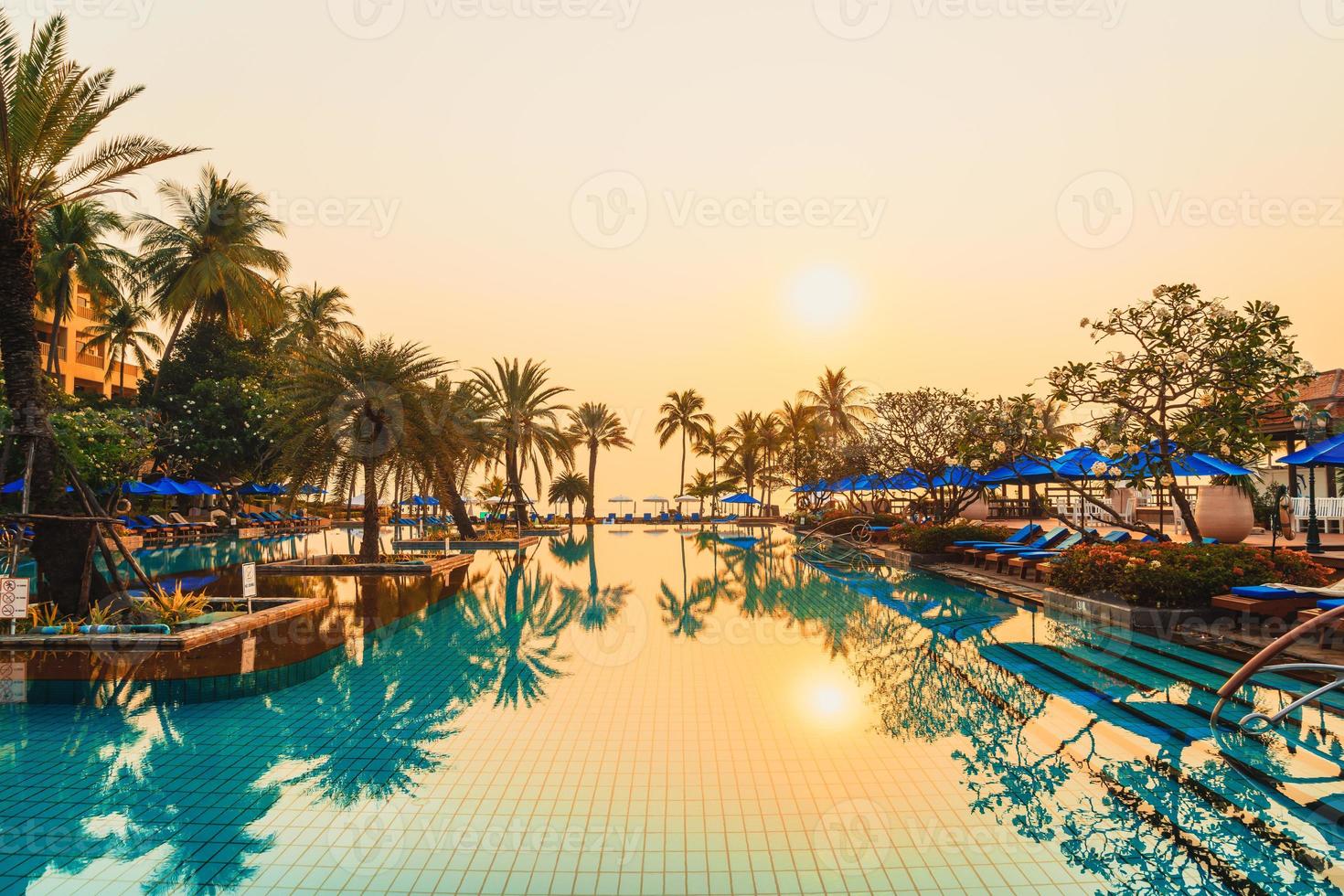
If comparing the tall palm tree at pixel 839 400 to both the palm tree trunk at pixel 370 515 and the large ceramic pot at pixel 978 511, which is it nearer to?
the large ceramic pot at pixel 978 511

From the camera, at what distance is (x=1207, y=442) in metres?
10.5

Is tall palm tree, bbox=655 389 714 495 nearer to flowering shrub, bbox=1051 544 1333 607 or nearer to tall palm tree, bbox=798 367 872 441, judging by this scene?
tall palm tree, bbox=798 367 872 441

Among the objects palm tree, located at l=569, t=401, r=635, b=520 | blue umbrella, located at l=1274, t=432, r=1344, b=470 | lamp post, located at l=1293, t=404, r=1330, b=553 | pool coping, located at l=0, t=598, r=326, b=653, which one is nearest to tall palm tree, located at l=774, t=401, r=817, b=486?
palm tree, located at l=569, t=401, r=635, b=520

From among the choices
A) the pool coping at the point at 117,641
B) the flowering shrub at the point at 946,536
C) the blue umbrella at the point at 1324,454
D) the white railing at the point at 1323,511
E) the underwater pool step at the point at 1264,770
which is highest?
the blue umbrella at the point at 1324,454

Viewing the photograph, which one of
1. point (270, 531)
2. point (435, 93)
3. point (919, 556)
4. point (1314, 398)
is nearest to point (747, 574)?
point (919, 556)

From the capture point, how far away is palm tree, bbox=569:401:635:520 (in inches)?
1807

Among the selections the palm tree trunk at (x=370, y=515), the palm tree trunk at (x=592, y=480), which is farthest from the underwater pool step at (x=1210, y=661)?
the palm tree trunk at (x=592, y=480)

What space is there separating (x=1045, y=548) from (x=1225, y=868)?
11.6m

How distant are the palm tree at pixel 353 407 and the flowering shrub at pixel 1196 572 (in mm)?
13781

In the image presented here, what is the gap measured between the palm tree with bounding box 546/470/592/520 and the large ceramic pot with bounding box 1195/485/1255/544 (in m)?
33.4

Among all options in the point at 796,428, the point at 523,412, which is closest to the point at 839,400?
the point at 796,428

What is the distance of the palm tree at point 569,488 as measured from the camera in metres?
44.5

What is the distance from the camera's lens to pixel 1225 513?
14297 mm

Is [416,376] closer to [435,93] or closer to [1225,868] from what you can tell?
[435,93]
